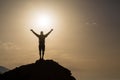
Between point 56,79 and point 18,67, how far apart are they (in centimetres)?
697

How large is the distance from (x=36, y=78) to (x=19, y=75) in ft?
12.1

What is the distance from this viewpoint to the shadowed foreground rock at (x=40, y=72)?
4828 cm

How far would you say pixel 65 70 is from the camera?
5244cm

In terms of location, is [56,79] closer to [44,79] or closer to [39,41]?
[44,79]

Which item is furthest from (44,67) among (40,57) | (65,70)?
(65,70)

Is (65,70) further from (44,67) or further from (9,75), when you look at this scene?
(9,75)

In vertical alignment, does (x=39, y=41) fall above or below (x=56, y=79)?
above

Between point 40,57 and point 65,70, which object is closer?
point 40,57

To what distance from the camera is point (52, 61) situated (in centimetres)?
5119

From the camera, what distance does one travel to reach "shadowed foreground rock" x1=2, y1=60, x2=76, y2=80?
4828cm

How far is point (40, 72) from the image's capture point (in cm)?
4838

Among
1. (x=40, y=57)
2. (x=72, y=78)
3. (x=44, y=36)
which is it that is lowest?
(x=72, y=78)

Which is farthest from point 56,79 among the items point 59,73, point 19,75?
point 19,75

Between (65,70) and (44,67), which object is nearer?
(44,67)
